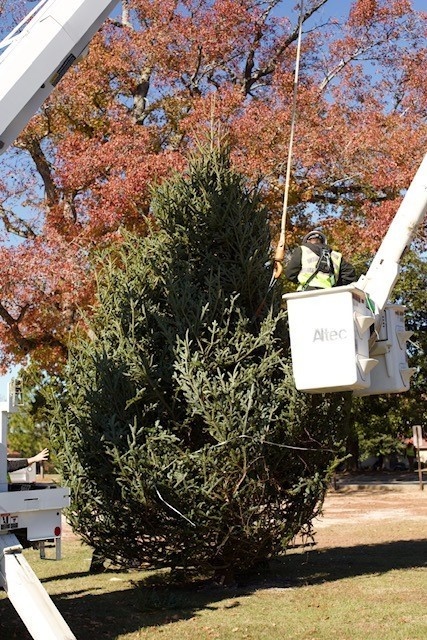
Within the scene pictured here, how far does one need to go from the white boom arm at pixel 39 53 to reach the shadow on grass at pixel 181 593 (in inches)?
188

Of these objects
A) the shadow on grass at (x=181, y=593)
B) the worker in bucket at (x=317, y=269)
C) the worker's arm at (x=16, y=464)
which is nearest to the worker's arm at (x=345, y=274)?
the worker in bucket at (x=317, y=269)

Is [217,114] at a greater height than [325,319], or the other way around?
[217,114]

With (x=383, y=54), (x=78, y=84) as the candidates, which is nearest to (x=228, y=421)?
(x=78, y=84)

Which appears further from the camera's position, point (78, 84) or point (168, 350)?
point (78, 84)

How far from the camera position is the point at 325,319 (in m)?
8.01

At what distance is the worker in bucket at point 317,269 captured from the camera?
29.0 feet

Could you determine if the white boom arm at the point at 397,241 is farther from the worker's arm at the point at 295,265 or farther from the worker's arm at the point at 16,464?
the worker's arm at the point at 16,464

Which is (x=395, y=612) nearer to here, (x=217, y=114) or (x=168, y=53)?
(x=217, y=114)

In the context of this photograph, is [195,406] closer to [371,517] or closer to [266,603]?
[266,603]

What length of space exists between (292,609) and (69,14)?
20.5 ft

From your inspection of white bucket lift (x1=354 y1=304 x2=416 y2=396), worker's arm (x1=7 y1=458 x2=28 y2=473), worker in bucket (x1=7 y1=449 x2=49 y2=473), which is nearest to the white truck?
worker in bucket (x1=7 y1=449 x2=49 y2=473)

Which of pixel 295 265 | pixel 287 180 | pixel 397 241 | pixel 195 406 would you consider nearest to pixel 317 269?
pixel 295 265

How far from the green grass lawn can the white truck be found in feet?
4.93

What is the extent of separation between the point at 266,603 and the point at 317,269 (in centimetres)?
373
